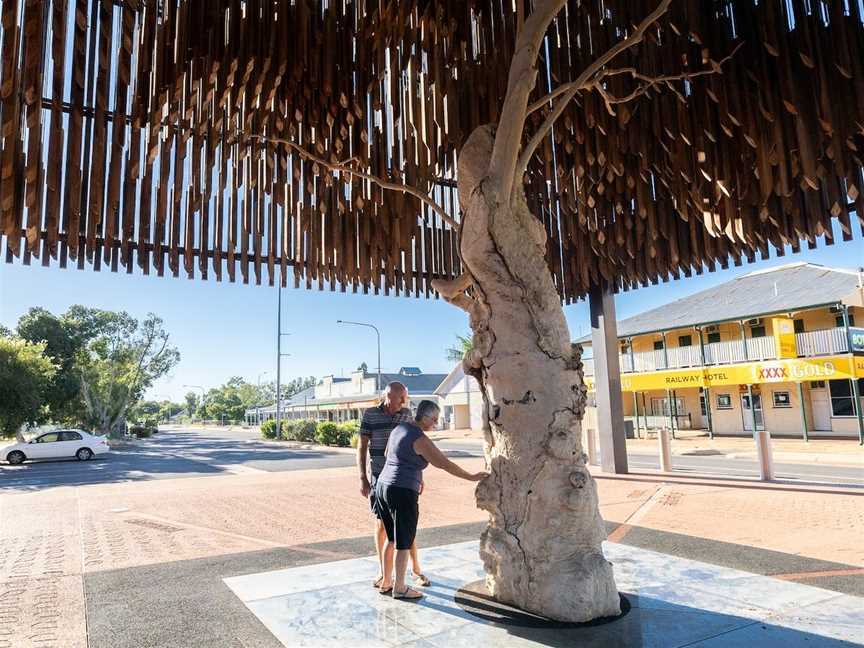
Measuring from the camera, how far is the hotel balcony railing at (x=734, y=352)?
2352cm

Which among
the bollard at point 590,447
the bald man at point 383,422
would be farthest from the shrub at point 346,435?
the bald man at point 383,422

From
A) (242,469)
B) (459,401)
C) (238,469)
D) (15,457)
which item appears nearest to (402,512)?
(242,469)

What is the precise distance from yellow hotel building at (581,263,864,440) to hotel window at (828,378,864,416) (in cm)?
4

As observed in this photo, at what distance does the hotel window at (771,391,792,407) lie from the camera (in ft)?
86.0

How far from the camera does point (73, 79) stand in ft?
12.7

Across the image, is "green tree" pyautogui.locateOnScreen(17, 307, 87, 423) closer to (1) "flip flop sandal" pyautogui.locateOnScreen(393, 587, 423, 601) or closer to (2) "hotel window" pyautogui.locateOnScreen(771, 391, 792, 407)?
(1) "flip flop sandal" pyautogui.locateOnScreen(393, 587, 423, 601)

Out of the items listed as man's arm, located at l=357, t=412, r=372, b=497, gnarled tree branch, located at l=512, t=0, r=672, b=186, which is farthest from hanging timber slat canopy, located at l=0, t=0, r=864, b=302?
man's arm, located at l=357, t=412, r=372, b=497

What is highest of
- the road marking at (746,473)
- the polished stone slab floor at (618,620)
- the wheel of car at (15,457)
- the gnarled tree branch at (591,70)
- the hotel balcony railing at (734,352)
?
the gnarled tree branch at (591,70)

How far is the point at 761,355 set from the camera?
25828 millimetres

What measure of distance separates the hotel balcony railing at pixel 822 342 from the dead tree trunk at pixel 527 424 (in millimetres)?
23518

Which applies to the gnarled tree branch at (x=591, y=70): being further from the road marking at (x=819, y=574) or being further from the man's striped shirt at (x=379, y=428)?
the road marking at (x=819, y=574)

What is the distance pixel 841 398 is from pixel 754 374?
360cm

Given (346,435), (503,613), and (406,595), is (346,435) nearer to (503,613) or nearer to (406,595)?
(406,595)

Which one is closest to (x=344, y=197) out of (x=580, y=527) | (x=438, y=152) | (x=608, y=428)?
(x=438, y=152)
